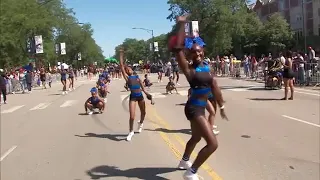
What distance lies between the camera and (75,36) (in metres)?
110

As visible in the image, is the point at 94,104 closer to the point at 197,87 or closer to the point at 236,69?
the point at 197,87

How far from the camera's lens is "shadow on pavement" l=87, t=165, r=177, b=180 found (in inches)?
258

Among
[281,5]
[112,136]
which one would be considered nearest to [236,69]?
[112,136]

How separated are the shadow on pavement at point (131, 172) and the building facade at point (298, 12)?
2381 inches

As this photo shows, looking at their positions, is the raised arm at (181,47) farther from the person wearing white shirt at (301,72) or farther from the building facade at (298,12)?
the building facade at (298,12)

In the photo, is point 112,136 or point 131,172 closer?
point 131,172

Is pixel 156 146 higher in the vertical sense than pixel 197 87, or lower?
lower

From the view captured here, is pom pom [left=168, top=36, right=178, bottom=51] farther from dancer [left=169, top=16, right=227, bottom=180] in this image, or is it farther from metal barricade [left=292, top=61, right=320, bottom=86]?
metal barricade [left=292, top=61, right=320, bottom=86]

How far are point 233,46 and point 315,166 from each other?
81.8 metres

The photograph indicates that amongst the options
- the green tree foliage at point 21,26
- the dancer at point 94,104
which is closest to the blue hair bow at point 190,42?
the dancer at point 94,104

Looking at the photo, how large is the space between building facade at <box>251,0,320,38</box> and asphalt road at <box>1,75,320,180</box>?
2151 inches

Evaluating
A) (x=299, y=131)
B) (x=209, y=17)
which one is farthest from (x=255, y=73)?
(x=209, y=17)

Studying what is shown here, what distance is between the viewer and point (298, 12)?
78438 mm

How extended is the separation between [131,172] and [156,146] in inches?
79.0
